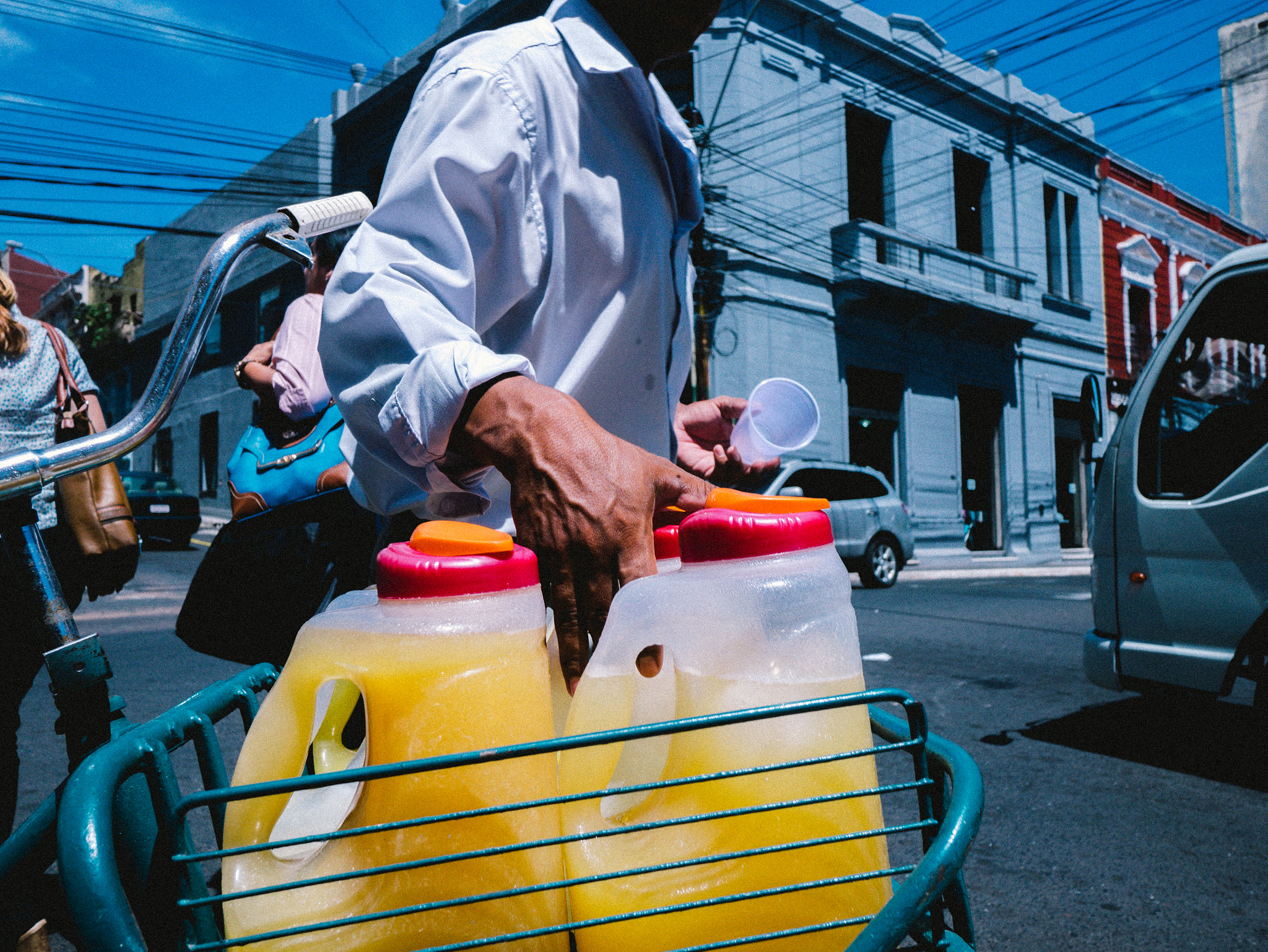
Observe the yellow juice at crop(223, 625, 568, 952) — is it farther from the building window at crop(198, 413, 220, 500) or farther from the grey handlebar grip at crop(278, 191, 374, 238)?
the building window at crop(198, 413, 220, 500)

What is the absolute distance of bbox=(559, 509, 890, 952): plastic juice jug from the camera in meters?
0.61

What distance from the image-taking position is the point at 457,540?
68cm

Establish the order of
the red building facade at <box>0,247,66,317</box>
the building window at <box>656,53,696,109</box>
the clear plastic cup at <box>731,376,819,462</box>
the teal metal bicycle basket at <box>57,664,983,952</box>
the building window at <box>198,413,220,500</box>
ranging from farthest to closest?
the red building facade at <box>0,247,66,317</box> < the building window at <box>198,413,220,500</box> < the building window at <box>656,53,696,109</box> < the clear plastic cup at <box>731,376,819,462</box> < the teal metal bicycle basket at <box>57,664,983,952</box>

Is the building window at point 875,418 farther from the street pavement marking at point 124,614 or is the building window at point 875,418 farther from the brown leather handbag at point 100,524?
the brown leather handbag at point 100,524

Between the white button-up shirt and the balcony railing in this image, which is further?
the balcony railing

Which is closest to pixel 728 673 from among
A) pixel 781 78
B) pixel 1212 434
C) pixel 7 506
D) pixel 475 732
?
pixel 475 732

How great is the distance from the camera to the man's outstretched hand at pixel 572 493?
2.38 ft

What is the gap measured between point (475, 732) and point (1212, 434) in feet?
11.6

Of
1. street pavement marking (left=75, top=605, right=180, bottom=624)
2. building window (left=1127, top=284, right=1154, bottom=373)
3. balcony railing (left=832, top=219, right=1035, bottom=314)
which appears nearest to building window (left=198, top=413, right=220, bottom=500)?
street pavement marking (left=75, top=605, right=180, bottom=624)

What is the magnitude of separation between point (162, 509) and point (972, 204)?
15900 millimetres

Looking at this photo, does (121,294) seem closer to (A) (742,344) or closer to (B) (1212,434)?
(A) (742,344)

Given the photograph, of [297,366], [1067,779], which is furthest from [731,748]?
[1067,779]

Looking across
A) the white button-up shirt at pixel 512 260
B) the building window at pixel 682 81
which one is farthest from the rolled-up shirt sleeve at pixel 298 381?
the building window at pixel 682 81

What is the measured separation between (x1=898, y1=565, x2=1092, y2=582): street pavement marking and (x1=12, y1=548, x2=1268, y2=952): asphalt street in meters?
5.26
